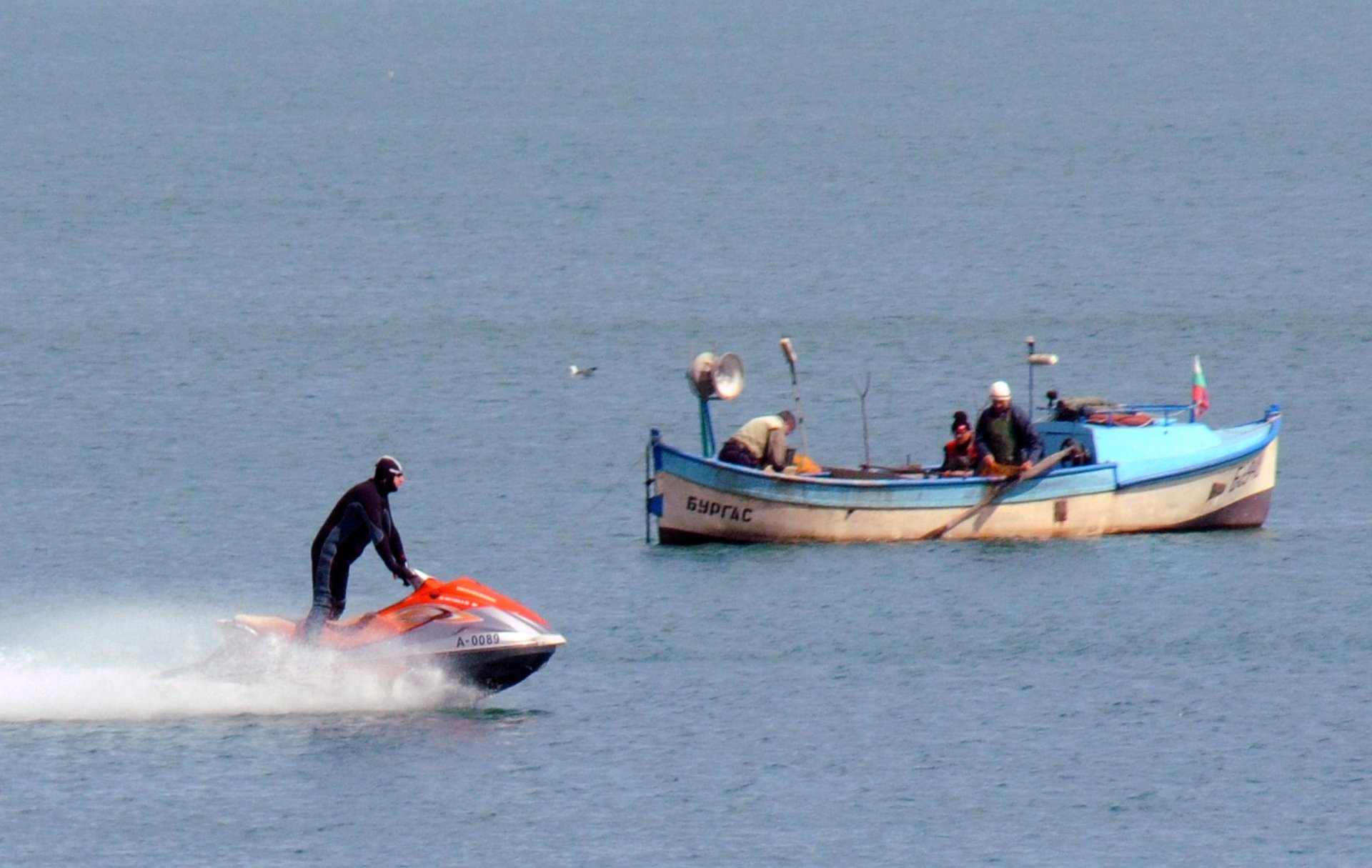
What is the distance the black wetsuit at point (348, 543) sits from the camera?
72.5 feet

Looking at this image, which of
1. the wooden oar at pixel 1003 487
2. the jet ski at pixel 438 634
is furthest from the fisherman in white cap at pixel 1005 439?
the jet ski at pixel 438 634

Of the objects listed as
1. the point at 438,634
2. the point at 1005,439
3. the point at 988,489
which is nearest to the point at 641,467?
the point at 988,489

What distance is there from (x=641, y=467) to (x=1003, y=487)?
9891 millimetres

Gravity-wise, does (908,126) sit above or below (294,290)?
above

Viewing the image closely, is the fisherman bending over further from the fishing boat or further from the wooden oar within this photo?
the wooden oar

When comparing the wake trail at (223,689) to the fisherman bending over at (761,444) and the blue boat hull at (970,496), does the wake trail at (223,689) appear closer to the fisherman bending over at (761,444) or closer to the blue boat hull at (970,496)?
the blue boat hull at (970,496)

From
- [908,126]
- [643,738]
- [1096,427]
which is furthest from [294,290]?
[908,126]

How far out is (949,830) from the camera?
21375mm

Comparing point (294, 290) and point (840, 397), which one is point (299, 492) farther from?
point (294, 290)

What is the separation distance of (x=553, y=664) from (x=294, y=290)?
127 feet

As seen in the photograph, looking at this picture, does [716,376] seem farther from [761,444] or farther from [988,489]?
[988,489]

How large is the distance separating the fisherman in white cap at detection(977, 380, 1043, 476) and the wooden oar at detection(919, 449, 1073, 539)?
3.4 inches

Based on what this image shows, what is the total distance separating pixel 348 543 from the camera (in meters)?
22.4

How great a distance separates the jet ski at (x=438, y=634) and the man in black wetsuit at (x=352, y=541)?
195 mm
